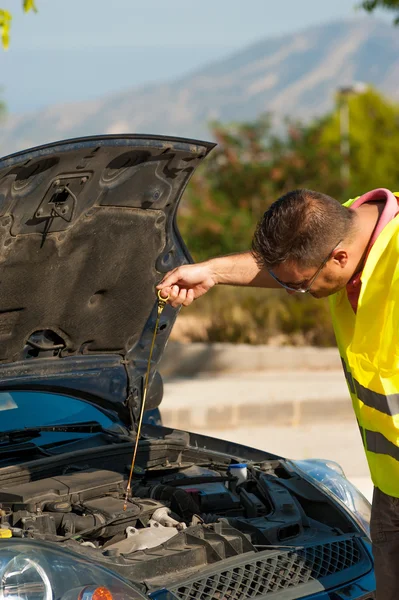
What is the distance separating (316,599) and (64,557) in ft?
2.95

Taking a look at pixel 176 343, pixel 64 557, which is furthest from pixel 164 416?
pixel 64 557

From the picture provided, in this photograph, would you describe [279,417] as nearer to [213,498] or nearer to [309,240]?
[213,498]

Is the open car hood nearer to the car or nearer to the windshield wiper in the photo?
the car

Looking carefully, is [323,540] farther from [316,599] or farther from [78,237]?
[78,237]

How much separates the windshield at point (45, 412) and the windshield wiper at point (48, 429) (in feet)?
0.05

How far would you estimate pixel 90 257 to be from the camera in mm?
3982

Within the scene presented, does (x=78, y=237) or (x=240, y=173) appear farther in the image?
(x=240, y=173)

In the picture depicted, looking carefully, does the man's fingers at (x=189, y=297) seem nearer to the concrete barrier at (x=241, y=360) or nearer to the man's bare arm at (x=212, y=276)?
the man's bare arm at (x=212, y=276)

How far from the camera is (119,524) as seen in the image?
3523 mm

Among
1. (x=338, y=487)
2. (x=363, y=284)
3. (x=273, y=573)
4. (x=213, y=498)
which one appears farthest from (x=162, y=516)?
(x=363, y=284)

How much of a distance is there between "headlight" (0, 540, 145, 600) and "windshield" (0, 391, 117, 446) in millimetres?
1224

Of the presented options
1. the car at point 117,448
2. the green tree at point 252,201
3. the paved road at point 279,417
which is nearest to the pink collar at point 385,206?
the car at point 117,448

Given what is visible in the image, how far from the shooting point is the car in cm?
321

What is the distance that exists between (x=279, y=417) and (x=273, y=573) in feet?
20.3
